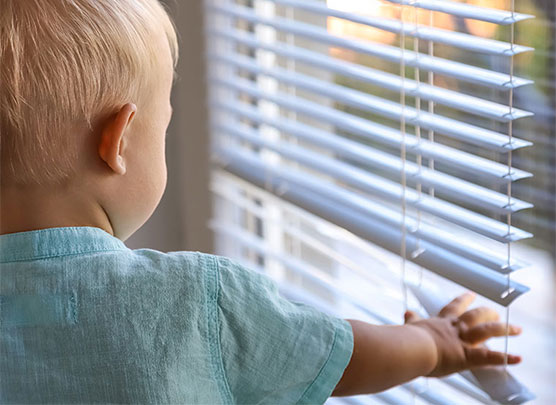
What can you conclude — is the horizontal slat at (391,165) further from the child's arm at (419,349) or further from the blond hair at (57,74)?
the blond hair at (57,74)

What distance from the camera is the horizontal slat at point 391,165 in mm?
841

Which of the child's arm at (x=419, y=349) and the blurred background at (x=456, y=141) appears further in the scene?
the blurred background at (x=456, y=141)

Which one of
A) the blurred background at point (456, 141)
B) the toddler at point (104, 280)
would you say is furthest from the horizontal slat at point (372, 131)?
the toddler at point (104, 280)

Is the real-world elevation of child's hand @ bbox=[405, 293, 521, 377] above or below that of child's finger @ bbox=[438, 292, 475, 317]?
below

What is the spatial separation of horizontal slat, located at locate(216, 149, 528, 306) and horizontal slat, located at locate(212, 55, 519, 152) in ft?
0.45

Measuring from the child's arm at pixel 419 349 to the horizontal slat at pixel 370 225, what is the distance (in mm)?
50

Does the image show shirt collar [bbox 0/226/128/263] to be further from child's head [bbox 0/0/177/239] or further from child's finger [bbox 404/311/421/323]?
child's finger [bbox 404/311/421/323]

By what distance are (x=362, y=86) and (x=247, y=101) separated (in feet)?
0.84

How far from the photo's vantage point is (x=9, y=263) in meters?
0.79

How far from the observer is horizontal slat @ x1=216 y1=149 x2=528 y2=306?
0.86m

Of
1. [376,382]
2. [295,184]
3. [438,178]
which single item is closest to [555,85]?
[438,178]

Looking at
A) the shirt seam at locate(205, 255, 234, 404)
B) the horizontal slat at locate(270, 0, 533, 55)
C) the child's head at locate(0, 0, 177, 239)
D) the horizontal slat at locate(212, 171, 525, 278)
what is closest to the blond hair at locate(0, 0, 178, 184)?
the child's head at locate(0, 0, 177, 239)

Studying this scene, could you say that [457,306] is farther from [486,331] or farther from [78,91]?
[78,91]

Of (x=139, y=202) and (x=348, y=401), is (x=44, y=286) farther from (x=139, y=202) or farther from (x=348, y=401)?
(x=348, y=401)
